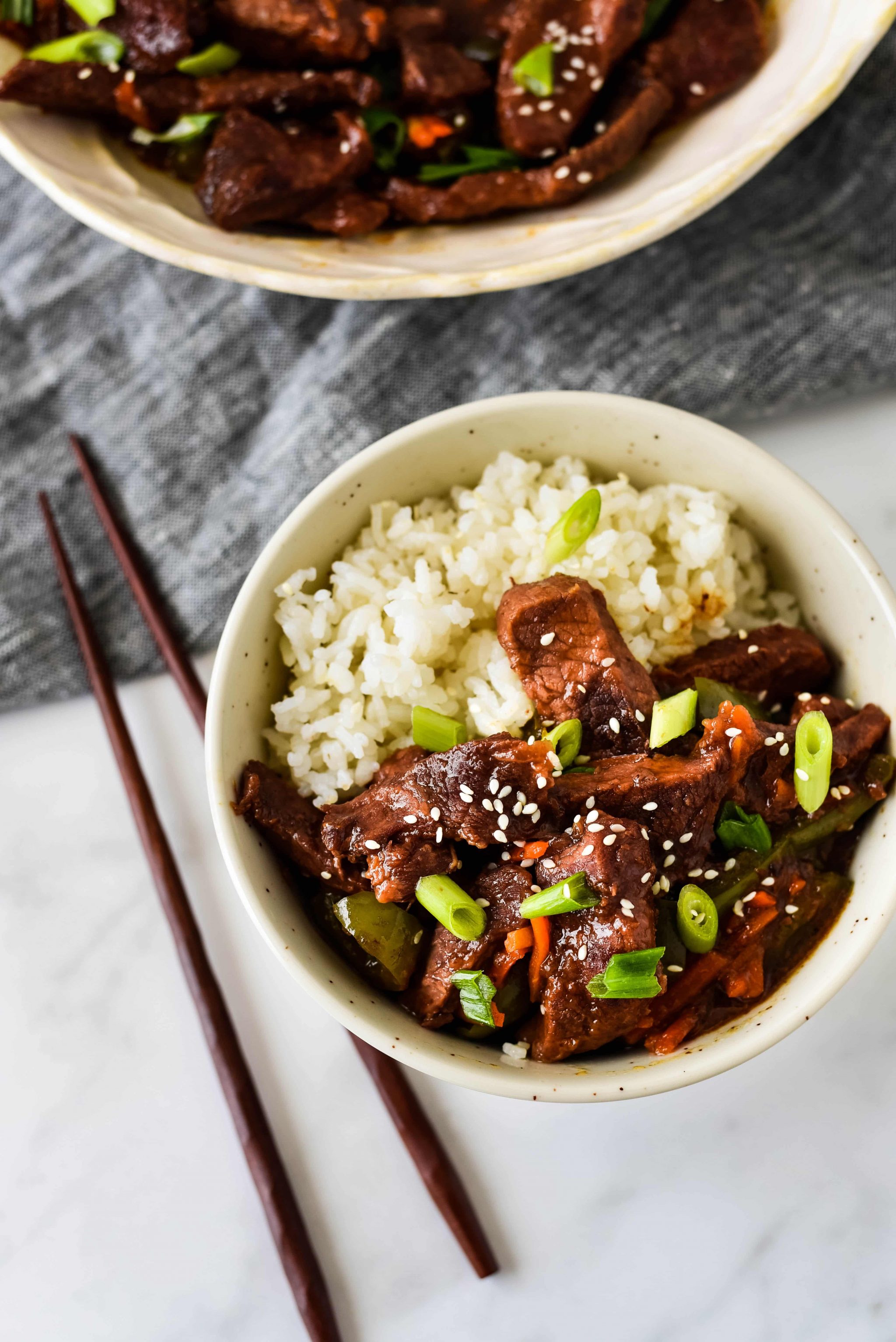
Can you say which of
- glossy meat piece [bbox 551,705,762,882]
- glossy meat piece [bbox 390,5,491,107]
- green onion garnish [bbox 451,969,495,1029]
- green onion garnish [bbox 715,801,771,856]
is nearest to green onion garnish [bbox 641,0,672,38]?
glossy meat piece [bbox 390,5,491,107]

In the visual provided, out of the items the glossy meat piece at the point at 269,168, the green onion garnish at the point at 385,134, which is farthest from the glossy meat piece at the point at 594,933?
the green onion garnish at the point at 385,134

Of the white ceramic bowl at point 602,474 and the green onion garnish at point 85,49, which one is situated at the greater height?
the green onion garnish at point 85,49

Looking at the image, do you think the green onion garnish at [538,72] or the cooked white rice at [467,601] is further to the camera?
the green onion garnish at [538,72]

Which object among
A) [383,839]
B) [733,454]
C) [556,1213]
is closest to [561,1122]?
[556,1213]

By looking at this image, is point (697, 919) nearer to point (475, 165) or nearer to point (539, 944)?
point (539, 944)

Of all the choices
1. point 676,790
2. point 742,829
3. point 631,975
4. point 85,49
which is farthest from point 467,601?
point 85,49

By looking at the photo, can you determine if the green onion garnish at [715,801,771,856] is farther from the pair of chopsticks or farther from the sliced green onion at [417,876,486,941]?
the pair of chopsticks

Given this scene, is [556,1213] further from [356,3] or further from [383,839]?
[356,3]

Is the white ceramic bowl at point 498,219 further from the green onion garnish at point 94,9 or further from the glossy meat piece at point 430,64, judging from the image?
the glossy meat piece at point 430,64
